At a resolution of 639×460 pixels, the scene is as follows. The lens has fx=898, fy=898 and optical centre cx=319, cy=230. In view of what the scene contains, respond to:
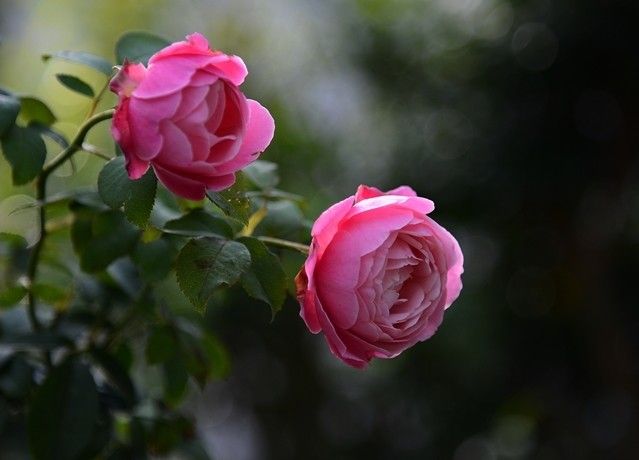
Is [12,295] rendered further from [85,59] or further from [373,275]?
[373,275]

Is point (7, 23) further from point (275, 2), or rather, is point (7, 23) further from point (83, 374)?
point (83, 374)

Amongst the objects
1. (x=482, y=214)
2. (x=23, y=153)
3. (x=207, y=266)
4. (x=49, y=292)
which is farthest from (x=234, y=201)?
(x=482, y=214)

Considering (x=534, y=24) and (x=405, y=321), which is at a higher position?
(x=405, y=321)

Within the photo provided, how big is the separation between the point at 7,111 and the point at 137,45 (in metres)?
0.11

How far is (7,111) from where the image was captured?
52 cm

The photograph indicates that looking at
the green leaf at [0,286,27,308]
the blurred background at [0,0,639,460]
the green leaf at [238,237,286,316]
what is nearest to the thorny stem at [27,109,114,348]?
the green leaf at [0,286,27,308]

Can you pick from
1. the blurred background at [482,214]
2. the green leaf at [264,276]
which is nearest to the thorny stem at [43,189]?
the green leaf at [264,276]


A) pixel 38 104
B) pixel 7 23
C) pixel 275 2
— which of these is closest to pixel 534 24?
pixel 275 2

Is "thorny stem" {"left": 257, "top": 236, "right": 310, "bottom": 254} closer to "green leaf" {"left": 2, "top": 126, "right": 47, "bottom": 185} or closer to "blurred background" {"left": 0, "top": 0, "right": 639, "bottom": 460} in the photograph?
"green leaf" {"left": 2, "top": 126, "right": 47, "bottom": 185}

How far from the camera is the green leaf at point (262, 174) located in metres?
0.63

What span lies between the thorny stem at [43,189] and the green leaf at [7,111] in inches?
1.3

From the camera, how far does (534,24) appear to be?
216cm

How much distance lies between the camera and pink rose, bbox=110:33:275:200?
41cm

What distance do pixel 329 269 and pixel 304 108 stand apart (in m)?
2.43
